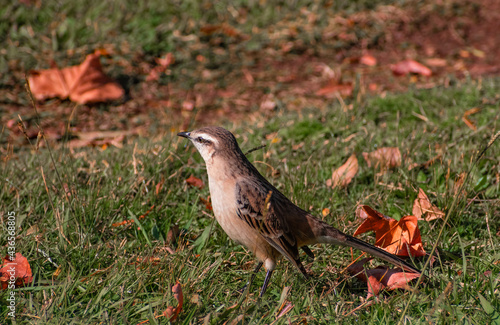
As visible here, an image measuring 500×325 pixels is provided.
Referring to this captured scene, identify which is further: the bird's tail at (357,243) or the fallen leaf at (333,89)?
the fallen leaf at (333,89)

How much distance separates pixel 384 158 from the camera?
570 centimetres

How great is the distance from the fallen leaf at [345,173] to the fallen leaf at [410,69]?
155 inches

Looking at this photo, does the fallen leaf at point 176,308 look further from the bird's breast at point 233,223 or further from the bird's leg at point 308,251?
the bird's leg at point 308,251

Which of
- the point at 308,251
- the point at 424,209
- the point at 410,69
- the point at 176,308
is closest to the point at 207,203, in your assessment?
the point at 308,251

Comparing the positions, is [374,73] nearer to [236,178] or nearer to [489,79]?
[489,79]

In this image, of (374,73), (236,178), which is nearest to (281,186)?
(236,178)

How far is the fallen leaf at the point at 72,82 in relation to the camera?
27.0 feet

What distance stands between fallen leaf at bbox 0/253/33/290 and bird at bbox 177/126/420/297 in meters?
1.53

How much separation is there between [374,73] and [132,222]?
236 inches

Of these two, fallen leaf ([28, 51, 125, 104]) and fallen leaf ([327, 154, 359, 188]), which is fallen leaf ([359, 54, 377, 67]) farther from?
fallen leaf ([28, 51, 125, 104])

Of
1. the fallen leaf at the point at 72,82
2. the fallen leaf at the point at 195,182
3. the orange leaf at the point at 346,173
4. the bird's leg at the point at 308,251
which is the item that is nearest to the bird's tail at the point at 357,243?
the bird's leg at the point at 308,251

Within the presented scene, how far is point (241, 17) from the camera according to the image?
10.7 meters

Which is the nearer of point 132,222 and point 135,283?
point 135,283

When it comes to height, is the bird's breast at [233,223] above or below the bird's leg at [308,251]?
above
